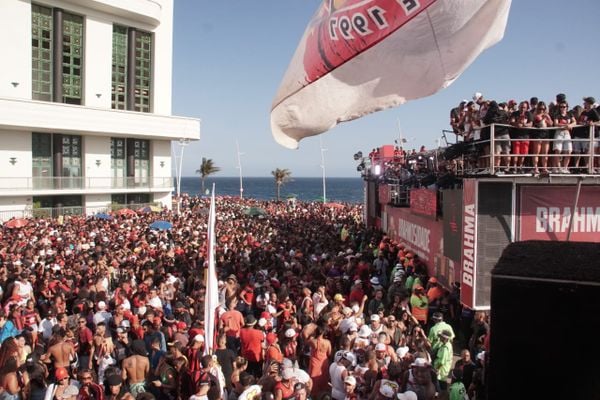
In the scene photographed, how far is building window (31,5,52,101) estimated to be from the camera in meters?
36.4

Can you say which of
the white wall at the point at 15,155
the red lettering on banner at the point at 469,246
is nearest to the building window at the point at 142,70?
the white wall at the point at 15,155

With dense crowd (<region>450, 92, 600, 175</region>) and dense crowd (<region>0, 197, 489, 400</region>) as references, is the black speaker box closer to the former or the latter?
dense crowd (<region>0, 197, 489, 400</region>)

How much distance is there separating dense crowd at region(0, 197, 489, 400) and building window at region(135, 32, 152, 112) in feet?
93.4

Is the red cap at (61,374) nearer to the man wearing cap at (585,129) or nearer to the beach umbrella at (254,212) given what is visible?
the man wearing cap at (585,129)

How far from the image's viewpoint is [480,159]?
1048 cm

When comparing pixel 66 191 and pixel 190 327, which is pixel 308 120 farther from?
pixel 66 191

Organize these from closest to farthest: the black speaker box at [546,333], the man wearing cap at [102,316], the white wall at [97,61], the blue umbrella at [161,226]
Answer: the black speaker box at [546,333]
the man wearing cap at [102,316]
the blue umbrella at [161,226]
the white wall at [97,61]

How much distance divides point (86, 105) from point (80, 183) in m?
5.88

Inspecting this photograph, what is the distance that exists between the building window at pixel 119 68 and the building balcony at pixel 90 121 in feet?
8.23

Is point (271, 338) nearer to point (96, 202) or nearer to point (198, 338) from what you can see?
point (198, 338)

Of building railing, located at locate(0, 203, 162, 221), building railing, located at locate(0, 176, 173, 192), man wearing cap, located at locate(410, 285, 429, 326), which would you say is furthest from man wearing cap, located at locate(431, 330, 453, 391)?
building railing, located at locate(0, 176, 173, 192)

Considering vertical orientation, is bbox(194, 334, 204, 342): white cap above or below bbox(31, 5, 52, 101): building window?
below

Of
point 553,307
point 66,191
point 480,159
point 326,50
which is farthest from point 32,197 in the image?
point 553,307

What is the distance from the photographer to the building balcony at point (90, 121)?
33906 millimetres
